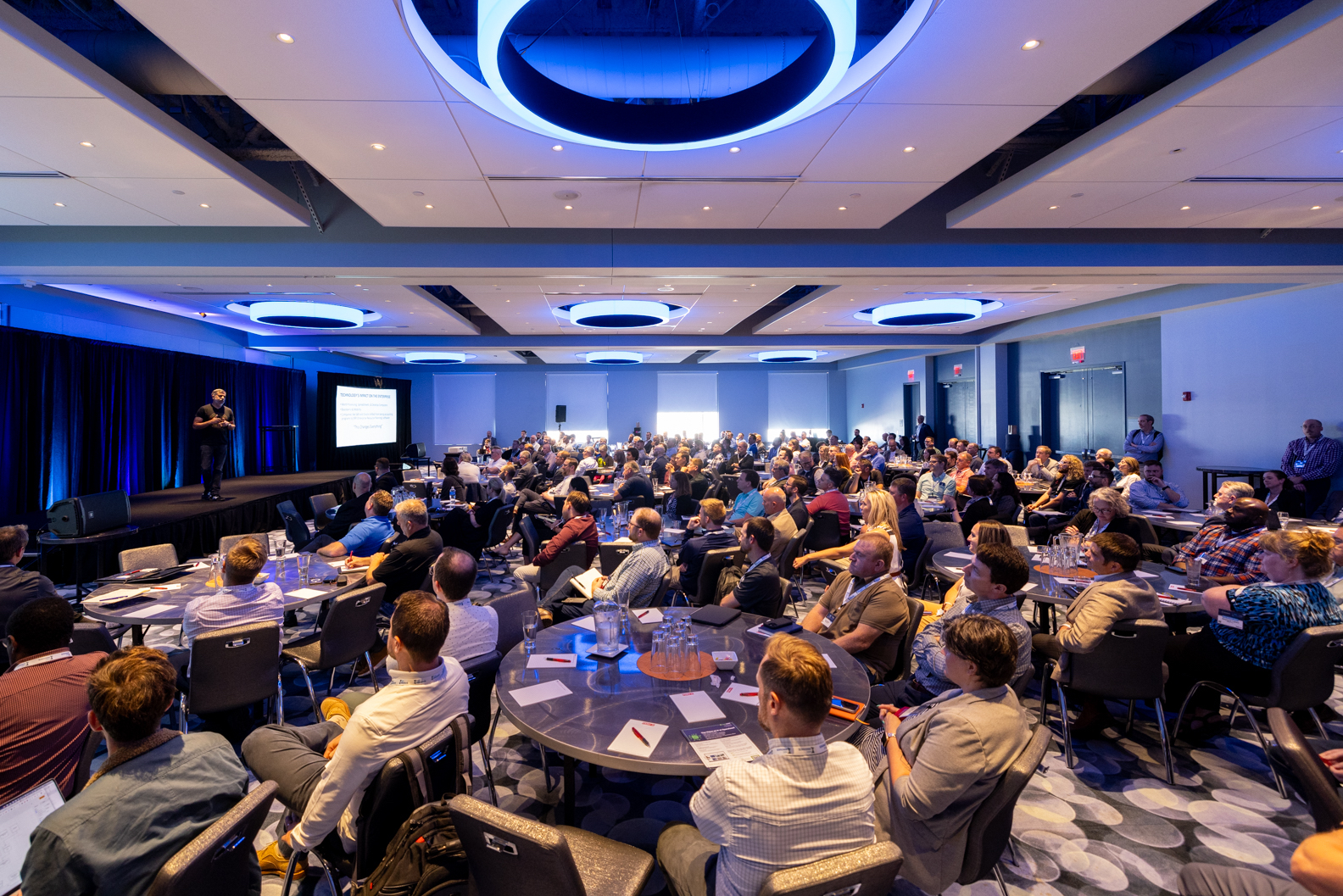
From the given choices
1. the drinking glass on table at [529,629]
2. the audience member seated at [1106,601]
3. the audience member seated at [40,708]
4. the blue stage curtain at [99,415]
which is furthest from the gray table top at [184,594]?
the blue stage curtain at [99,415]

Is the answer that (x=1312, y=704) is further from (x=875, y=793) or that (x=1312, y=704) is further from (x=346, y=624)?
(x=346, y=624)

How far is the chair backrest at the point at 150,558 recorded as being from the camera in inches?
185

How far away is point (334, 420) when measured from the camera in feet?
55.3

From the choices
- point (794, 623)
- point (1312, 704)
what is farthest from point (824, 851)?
point (1312, 704)

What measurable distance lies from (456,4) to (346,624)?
417 cm

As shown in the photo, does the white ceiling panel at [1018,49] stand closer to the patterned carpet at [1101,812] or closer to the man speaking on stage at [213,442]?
the patterned carpet at [1101,812]

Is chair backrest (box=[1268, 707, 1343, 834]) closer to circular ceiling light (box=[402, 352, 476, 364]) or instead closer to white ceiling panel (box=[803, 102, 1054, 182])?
white ceiling panel (box=[803, 102, 1054, 182])

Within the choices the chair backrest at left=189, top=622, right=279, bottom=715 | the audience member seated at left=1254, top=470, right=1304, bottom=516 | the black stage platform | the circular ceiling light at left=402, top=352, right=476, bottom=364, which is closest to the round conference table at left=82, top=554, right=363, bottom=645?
the chair backrest at left=189, top=622, right=279, bottom=715

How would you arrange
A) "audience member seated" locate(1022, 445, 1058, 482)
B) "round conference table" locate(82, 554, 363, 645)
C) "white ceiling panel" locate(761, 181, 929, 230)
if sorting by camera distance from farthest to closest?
1. "audience member seated" locate(1022, 445, 1058, 482)
2. "white ceiling panel" locate(761, 181, 929, 230)
3. "round conference table" locate(82, 554, 363, 645)

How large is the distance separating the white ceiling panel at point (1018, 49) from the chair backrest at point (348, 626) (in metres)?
4.40

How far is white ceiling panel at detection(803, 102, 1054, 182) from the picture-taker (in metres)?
4.26

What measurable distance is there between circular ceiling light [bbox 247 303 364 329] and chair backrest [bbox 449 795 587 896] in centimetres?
1164

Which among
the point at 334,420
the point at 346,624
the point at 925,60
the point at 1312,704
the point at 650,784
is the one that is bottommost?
the point at 650,784

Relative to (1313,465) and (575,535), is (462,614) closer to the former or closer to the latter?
(575,535)
